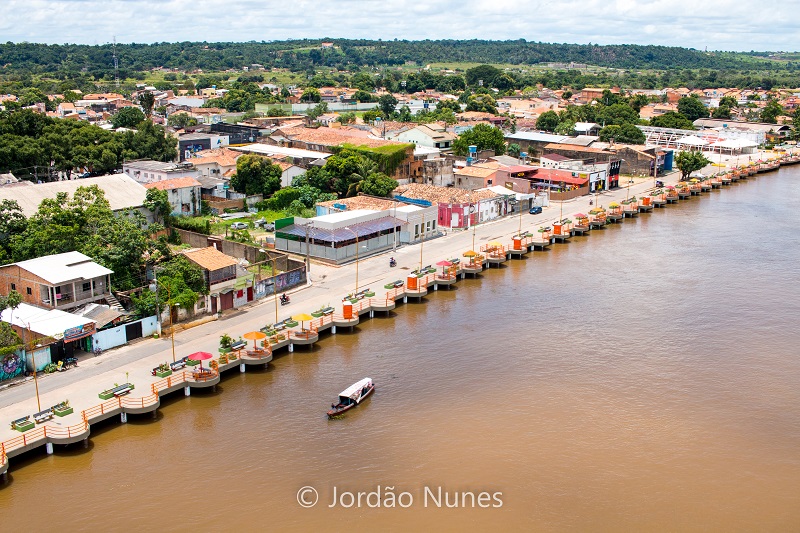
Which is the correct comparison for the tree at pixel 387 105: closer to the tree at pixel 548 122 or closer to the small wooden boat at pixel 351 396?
the tree at pixel 548 122

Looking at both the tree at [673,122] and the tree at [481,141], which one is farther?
the tree at [673,122]

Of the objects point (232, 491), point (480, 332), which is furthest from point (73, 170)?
point (232, 491)

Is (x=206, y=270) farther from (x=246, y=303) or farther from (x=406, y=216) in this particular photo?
(x=406, y=216)

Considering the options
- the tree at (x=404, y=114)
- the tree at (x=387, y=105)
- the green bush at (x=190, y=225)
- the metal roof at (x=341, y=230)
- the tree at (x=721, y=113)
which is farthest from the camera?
the tree at (x=721, y=113)

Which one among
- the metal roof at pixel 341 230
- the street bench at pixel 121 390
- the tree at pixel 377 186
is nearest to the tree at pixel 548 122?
the tree at pixel 377 186

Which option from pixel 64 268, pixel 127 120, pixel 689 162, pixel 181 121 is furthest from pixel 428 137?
pixel 64 268

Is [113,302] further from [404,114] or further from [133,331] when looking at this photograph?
[404,114]

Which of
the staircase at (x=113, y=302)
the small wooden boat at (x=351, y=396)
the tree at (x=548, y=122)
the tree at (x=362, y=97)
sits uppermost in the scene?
the tree at (x=362, y=97)
